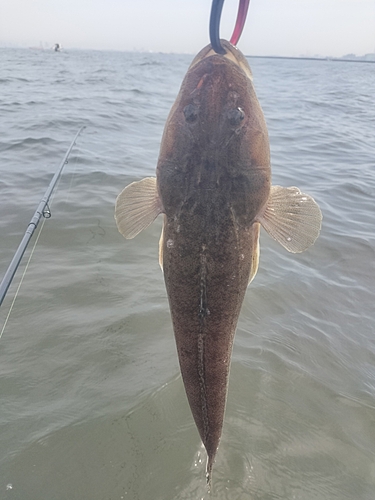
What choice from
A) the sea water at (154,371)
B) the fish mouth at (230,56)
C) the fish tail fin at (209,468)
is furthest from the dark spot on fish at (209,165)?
the sea water at (154,371)

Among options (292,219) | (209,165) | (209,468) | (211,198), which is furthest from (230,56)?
(209,468)

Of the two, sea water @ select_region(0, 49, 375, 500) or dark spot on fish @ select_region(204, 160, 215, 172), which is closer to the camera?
dark spot on fish @ select_region(204, 160, 215, 172)

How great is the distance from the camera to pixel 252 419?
3.38 metres

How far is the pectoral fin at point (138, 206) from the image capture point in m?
2.04

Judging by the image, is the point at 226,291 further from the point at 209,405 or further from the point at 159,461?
the point at 159,461

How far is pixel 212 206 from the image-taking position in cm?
185

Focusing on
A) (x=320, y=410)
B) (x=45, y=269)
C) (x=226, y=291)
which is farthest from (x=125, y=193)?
(x=45, y=269)

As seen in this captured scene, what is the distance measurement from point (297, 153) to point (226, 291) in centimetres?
1144

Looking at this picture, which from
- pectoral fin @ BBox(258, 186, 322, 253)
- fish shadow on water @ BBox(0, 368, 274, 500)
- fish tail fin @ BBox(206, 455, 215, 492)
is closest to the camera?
pectoral fin @ BBox(258, 186, 322, 253)

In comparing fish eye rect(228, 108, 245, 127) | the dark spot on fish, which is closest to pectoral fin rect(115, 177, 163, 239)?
the dark spot on fish

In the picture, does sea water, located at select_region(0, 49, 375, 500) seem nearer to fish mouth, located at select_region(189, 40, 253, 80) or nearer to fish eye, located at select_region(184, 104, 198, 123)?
fish eye, located at select_region(184, 104, 198, 123)

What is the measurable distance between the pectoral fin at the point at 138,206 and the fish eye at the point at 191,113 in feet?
1.31

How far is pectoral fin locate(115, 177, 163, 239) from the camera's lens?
204 cm

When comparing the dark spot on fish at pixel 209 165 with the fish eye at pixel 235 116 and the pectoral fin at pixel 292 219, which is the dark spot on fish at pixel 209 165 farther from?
the pectoral fin at pixel 292 219
